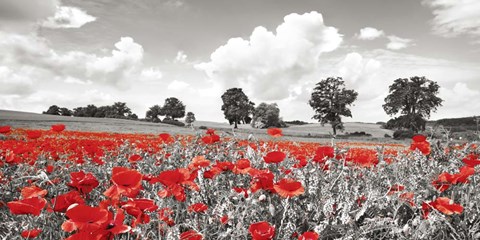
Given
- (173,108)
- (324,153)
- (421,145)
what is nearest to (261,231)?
(324,153)

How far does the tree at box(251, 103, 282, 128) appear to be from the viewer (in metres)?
81.1

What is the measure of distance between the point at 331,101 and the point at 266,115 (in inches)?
1110

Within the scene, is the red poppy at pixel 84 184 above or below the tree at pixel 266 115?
below

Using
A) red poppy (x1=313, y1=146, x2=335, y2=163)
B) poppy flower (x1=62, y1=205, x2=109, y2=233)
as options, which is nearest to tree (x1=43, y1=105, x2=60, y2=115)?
red poppy (x1=313, y1=146, x2=335, y2=163)

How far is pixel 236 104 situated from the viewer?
82625 millimetres

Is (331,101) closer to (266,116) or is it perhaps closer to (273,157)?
(266,116)

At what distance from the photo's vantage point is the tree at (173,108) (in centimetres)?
9888

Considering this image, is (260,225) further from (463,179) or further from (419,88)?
(419,88)

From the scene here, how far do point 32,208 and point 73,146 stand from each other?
4.48 metres

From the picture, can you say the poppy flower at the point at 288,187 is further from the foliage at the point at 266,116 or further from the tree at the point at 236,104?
the tree at the point at 236,104

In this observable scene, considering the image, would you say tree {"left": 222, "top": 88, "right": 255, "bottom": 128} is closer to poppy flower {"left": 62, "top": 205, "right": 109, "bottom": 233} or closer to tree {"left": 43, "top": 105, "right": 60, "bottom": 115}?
tree {"left": 43, "top": 105, "right": 60, "bottom": 115}

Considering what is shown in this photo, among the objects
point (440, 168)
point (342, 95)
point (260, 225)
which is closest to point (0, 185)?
point (260, 225)

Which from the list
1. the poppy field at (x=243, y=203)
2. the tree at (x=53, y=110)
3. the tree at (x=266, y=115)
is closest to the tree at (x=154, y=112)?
the tree at (x=53, y=110)

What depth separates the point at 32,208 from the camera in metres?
1.73
